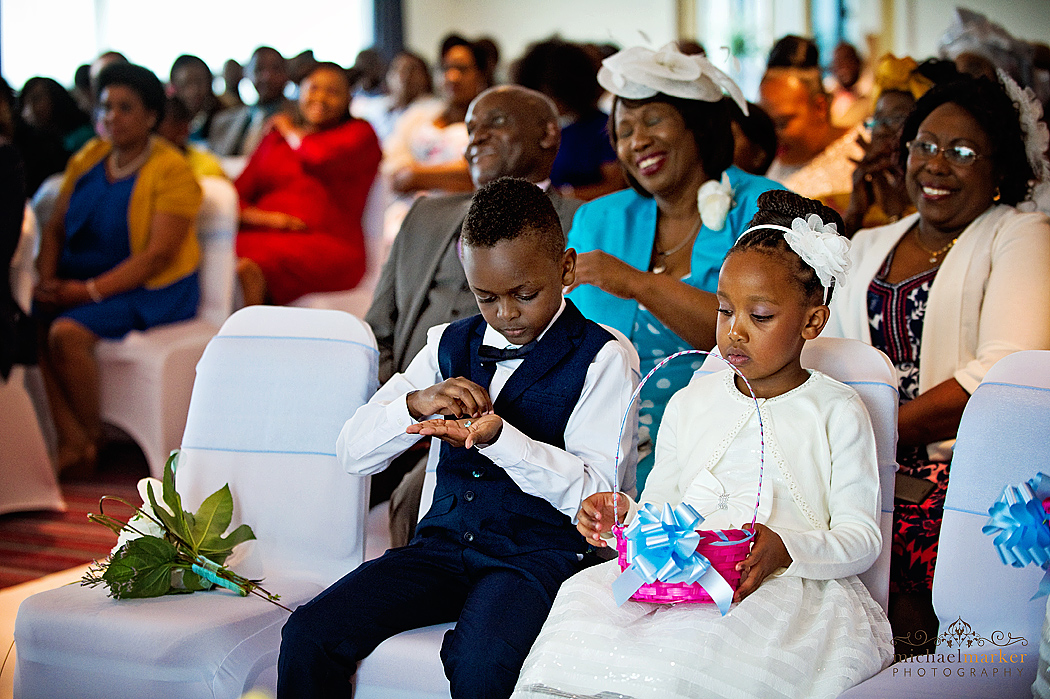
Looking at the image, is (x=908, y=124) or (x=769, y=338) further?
(x=908, y=124)

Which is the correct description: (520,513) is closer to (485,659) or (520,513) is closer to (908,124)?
(485,659)

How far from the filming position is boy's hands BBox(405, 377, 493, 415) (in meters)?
1.76

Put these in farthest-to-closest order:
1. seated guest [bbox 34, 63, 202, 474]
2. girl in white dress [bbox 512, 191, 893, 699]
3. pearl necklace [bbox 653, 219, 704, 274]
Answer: seated guest [bbox 34, 63, 202, 474] → pearl necklace [bbox 653, 219, 704, 274] → girl in white dress [bbox 512, 191, 893, 699]

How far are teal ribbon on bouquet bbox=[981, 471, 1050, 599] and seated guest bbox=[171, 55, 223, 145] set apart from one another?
5.74m

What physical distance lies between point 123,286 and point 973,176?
3.14m

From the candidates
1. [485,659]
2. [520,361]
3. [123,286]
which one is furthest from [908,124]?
[123,286]

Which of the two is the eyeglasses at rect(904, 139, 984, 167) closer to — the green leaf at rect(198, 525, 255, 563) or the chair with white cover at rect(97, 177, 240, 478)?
the green leaf at rect(198, 525, 255, 563)

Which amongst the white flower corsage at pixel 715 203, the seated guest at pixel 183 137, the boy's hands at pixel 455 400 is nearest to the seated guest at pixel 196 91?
the seated guest at pixel 183 137

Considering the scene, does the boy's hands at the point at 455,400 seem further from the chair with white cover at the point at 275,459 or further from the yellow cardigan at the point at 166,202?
the yellow cardigan at the point at 166,202

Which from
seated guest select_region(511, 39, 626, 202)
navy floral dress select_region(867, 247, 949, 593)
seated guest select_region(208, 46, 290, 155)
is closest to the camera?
navy floral dress select_region(867, 247, 949, 593)

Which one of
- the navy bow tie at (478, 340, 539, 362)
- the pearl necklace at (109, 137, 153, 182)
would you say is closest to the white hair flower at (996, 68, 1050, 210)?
the navy bow tie at (478, 340, 539, 362)

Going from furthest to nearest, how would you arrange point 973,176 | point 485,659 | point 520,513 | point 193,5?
point 193,5 < point 973,176 < point 520,513 < point 485,659

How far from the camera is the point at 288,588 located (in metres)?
1.94

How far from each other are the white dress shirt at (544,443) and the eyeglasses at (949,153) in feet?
3.21
